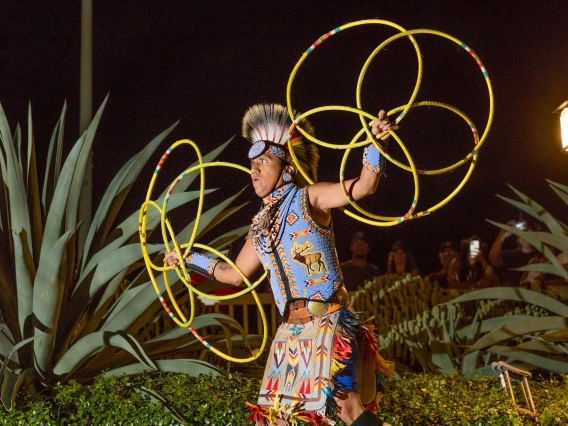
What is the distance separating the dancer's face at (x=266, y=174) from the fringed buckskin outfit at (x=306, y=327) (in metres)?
0.06

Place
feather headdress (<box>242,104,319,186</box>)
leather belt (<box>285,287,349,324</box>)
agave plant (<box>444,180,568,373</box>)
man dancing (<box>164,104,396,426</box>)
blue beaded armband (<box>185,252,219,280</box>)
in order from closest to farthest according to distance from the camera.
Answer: man dancing (<box>164,104,396,426</box>) < leather belt (<box>285,287,349,324</box>) < feather headdress (<box>242,104,319,186</box>) < blue beaded armband (<box>185,252,219,280</box>) < agave plant (<box>444,180,568,373</box>)

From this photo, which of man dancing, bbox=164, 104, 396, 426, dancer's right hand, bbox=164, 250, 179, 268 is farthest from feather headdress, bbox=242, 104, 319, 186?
dancer's right hand, bbox=164, 250, 179, 268

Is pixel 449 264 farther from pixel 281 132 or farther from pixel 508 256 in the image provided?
pixel 281 132

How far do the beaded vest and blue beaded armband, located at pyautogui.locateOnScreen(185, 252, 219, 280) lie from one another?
416 millimetres

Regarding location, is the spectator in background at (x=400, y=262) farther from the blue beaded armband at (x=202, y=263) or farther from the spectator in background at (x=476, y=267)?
the blue beaded armband at (x=202, y=263)

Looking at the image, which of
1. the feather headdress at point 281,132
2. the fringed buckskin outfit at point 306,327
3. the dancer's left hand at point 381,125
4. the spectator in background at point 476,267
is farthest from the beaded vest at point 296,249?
the spectator in background at point 476,267

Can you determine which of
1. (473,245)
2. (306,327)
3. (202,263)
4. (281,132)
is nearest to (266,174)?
(281,132)

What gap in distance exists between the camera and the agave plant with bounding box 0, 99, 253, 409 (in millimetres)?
5520

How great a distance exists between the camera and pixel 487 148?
37.6 feet

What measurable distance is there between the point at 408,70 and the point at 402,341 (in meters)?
5.03

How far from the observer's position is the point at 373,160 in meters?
3.81

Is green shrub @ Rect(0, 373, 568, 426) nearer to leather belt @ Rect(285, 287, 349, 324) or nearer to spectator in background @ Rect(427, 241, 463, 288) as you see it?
leather belt @ Rect(285, 287, 349, 324)

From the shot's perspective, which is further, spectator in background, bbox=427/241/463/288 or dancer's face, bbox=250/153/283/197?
spectator in background, bbox=427/241/463/288

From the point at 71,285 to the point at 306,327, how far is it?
246 cm
